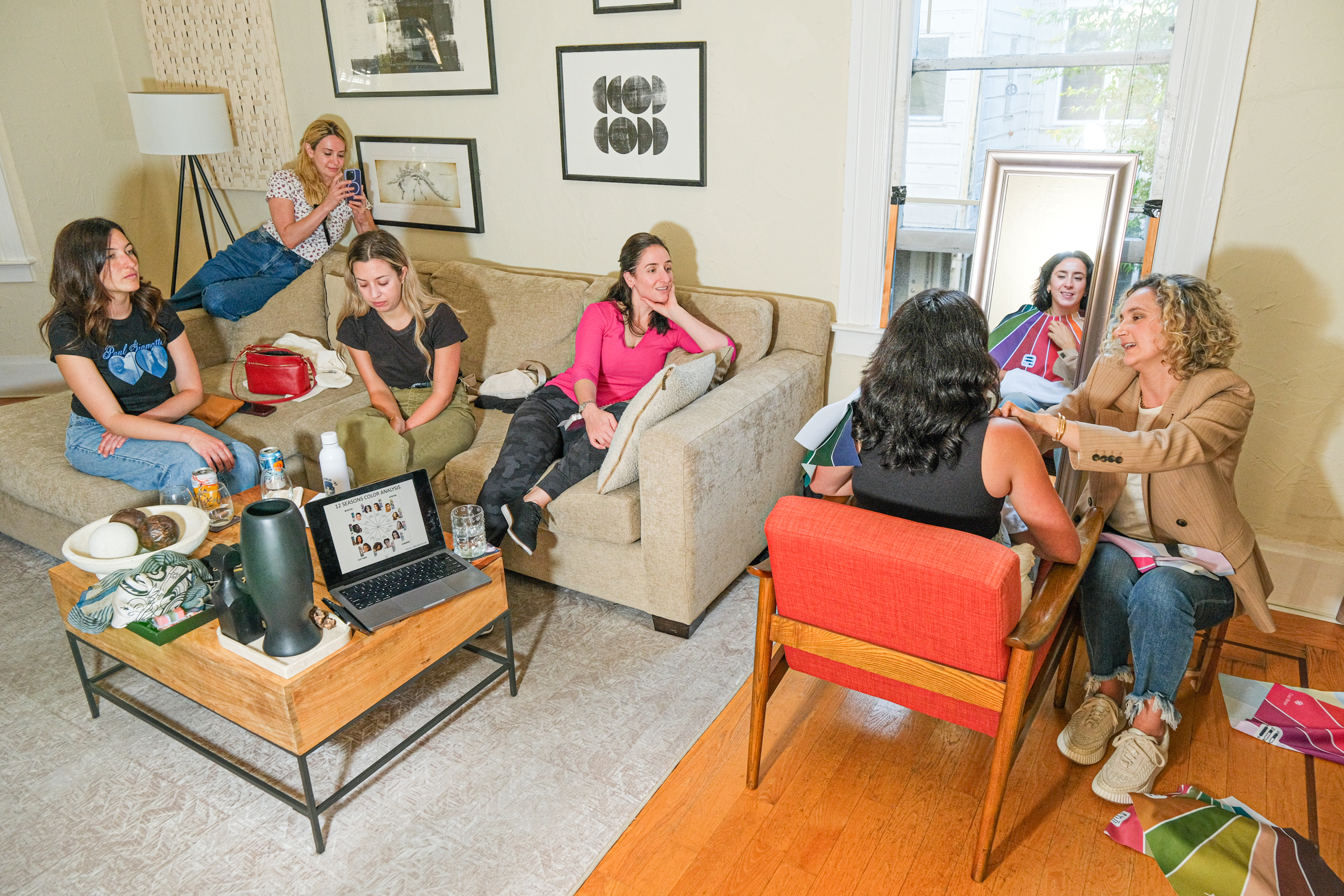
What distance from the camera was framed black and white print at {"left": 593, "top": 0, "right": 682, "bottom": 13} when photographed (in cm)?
288

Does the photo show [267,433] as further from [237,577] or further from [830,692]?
[830,692]

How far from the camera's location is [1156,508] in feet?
6.57

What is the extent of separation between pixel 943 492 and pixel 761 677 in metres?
0.55

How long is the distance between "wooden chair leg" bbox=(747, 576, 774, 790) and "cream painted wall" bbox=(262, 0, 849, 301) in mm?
1561

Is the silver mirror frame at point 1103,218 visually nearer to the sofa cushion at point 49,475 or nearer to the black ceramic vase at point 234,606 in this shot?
the black ceramic vase at point 234,606

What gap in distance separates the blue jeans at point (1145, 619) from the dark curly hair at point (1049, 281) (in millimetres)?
734

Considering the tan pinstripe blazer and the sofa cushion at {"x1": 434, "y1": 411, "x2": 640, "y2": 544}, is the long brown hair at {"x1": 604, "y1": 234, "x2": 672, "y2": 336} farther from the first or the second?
the tan pinstripe blazer

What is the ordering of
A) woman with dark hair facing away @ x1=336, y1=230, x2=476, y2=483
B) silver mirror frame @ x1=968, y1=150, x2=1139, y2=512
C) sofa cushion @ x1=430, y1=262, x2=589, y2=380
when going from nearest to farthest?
silver mirror frame @ x1=968, y1=150, x2=1139, y2=512, woman with dark hair facing away @ x1=336, y1=230, x2=476, y2=483, sofa cushion @ x1=430, y1=262, x2=589, y2=380

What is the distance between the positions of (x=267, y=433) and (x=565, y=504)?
1187 millimetres

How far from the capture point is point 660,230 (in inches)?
127

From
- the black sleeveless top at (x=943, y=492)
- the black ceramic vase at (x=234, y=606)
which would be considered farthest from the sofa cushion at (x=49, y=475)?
the black sleeveless top at (x=943, y=492)

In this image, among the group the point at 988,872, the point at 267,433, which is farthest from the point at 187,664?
the point at 988,872

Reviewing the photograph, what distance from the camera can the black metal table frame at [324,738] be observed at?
175 centimetres

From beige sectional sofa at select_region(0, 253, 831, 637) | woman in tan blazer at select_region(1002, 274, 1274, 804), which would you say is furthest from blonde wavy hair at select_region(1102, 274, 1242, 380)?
beige sectional sofa at select_region(0, 253, 831, 637)
